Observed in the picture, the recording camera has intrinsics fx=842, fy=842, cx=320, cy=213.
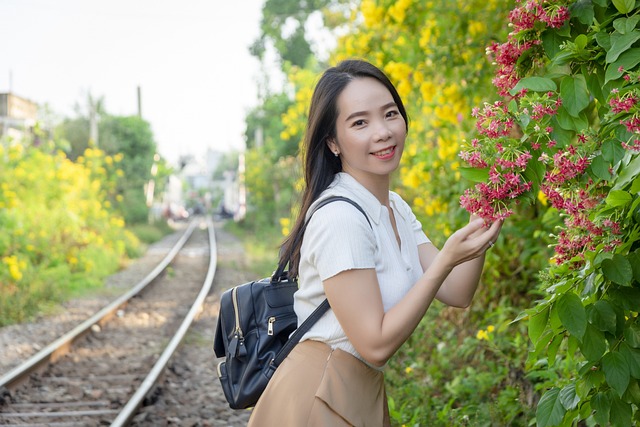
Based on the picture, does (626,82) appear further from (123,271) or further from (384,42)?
(123,271)

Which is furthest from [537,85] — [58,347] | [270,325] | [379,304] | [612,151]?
[58,347]

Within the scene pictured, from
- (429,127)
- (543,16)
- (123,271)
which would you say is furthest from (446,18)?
(123,271)

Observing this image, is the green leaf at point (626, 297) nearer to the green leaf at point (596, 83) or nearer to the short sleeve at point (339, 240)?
the green leaf at point (596, 83)

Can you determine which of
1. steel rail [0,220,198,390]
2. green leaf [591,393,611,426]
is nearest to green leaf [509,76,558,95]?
green leaf [591,393,611,426]

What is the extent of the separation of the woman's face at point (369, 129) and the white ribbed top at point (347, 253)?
0.07 metres

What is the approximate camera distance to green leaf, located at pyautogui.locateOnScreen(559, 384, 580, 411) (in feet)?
6.99

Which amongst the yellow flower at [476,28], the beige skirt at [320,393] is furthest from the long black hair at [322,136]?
the yellow flower at [476,28]

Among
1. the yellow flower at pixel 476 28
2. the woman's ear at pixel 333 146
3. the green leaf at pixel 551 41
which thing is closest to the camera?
the green leaf at pixel 551 41

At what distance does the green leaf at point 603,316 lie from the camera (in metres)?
1.93

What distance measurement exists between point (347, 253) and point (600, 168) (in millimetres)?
641

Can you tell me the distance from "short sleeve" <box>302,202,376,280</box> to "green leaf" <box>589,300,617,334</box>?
1.79 ft

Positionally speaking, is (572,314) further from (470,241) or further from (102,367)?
(102,367)

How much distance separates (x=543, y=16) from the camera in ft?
6.56

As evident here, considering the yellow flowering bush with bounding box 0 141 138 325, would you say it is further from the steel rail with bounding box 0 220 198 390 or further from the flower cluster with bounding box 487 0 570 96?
the flower cluster with bounding box 487 0 570 96
